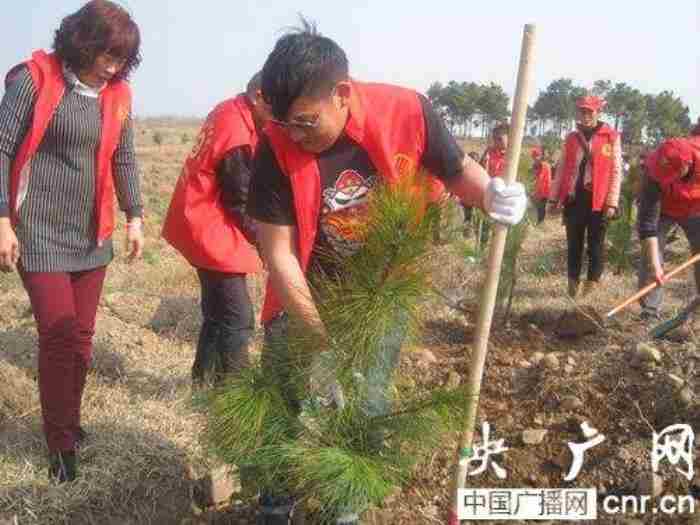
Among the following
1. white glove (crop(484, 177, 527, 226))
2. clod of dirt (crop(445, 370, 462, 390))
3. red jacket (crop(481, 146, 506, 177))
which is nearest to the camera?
white glove (crop(484, 177, 527, 226))

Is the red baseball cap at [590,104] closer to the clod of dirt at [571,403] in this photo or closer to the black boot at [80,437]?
the clod of dirt at [571,403]

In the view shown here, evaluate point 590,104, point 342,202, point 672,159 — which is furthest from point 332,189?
point 590,104

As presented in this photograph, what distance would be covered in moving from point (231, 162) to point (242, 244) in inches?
13.2

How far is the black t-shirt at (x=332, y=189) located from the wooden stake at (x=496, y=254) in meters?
0.24

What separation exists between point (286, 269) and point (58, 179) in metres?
1.01

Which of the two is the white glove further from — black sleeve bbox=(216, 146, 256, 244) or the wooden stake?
black sleeve bbox=(216, 146, 256, 244)

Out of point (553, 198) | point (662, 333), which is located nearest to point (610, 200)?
point (553, 198)

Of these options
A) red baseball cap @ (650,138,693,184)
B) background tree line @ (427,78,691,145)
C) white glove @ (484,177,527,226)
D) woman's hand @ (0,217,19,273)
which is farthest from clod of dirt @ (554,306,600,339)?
background tree line @ (427,78,691,145)

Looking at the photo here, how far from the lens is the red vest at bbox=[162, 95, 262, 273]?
2.88 meters

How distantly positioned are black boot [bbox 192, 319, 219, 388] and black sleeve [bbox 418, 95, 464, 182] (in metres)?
1.42

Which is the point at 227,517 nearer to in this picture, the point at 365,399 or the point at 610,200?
the point at 365,399

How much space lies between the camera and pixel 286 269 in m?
1.86

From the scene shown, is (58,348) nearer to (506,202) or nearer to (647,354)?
(506,202)

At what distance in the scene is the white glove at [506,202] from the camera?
1752 mm
